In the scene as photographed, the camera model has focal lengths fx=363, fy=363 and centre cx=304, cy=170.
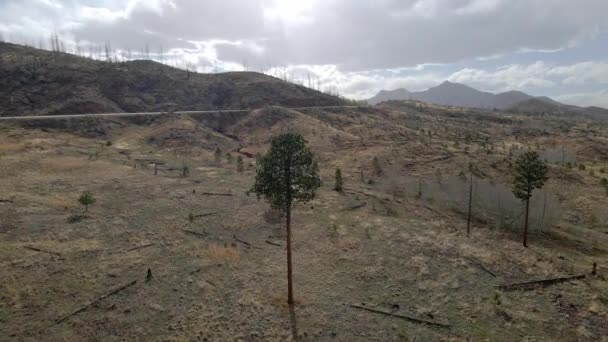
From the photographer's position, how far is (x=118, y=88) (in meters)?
96.0

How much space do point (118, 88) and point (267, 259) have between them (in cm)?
8709

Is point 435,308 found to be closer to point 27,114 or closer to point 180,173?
point 180,173

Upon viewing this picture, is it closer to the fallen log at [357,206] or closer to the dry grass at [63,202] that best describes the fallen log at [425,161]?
the fallen log at [357,206]

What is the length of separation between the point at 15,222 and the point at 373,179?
3978cm

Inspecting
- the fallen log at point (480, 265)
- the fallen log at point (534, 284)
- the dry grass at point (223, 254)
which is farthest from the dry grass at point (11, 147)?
the fallen log at point (534, 284)

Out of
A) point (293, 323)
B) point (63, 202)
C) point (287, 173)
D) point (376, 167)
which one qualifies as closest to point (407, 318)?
point (293, 323)

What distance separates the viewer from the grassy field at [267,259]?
787 inches

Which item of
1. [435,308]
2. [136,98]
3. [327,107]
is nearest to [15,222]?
[435,308]

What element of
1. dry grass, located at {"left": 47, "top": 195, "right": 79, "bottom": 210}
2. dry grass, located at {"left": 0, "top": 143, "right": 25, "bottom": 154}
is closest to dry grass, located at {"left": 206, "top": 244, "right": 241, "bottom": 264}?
dry grass, located at {"left": 47, "top": 195, "right": 79, "bottom": 210}

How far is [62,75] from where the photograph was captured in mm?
91562

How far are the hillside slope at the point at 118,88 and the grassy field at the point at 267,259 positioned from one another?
32662 mm

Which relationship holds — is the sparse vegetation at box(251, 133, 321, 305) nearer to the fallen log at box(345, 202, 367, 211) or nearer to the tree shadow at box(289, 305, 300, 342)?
the tree shadow at box(289, 305, 300, 342)

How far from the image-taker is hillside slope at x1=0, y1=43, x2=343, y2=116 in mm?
82375

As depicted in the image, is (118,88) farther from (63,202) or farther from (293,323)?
(293,323)
